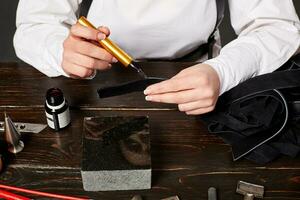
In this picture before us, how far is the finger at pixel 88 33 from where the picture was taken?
652 millimetres

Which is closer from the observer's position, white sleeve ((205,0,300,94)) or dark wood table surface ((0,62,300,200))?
dark wood table surface ((0,62,300,200))

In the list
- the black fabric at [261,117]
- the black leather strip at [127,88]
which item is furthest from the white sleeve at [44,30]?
the black fabric at [261,117]

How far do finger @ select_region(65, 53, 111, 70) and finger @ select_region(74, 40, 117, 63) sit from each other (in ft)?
0.03

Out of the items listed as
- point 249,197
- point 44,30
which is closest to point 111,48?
point 44,30

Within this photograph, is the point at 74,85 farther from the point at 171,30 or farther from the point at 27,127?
the point at 171,30

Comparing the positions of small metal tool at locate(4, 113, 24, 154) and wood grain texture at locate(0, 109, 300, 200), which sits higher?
small metal tool at locate(4, 113, 24, 154)

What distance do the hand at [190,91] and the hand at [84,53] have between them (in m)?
0.13

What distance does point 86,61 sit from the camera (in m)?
0.70

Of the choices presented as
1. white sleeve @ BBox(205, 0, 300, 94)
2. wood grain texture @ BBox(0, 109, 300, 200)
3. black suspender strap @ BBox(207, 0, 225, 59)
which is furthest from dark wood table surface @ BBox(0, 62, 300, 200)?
black suspender strap @ BBox(207, 0, 225, 59)

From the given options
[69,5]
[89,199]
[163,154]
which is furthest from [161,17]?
[89,199]

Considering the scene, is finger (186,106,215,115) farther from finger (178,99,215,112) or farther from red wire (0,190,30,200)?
red wire (0,190,30,200)

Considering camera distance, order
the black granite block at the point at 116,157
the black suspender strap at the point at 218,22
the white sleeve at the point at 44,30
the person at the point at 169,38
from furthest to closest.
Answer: the black suspender strap at the point at 218,22 < the white sleeve at the point at 44,30 < the person at the point at 169,38 < the black granite block at the point at 116,157

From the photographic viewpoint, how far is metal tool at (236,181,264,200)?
56 centimetres

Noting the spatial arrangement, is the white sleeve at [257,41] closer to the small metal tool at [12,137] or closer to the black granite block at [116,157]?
the black granite block at [116,157]
